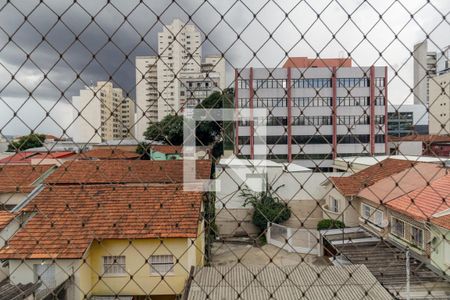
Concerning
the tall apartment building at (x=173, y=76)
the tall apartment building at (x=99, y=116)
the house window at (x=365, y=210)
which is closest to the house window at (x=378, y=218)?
the house window at (x=365, y=210)

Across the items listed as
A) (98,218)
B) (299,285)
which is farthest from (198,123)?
(98,218)

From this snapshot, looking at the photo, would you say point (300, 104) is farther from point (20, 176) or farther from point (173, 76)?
point (20, 176)

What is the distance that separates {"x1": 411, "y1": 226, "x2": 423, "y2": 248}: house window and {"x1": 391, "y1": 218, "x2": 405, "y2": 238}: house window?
19 cm

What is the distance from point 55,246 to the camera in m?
3.15

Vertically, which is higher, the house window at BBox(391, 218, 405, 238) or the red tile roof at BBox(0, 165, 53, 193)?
the red tile roof at BBox(0, 165, 53, 193)

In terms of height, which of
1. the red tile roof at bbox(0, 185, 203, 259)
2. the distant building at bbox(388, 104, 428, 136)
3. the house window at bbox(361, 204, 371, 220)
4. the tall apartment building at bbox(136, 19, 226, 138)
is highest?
the tall apartment building at bbox(136, 19, 226, 138)

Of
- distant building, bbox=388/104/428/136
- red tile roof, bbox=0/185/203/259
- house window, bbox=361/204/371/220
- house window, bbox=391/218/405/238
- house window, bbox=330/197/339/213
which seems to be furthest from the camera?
house window, bbox=330/197/339/213

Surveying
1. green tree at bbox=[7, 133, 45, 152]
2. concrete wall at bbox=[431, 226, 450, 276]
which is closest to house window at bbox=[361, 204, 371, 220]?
concrete wall at bbox=[431, 226, 450, 276]

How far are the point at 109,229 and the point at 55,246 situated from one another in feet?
1.97

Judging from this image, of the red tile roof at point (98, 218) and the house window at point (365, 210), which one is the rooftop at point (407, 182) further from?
the red tile roof at point (98, 218)

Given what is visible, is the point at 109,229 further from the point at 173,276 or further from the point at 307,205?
the point at 307,205

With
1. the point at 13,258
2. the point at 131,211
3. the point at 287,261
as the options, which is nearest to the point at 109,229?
the point at 131,211

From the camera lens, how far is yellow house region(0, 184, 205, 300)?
3244 mm

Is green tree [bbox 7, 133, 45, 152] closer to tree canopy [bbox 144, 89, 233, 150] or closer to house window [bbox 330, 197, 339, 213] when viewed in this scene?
tree canopy [bbox 144, 89, 233, 150]
